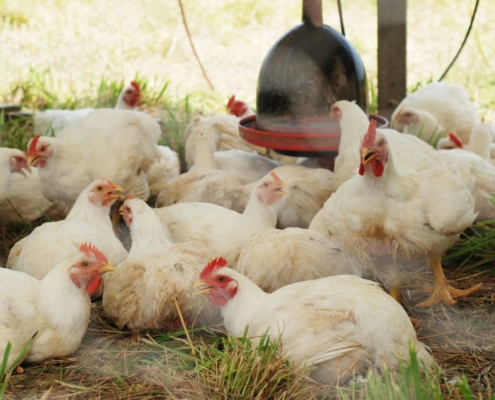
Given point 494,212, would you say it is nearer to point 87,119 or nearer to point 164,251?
point 164,251

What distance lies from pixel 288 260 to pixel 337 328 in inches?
28.1

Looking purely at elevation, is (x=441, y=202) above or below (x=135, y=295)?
above

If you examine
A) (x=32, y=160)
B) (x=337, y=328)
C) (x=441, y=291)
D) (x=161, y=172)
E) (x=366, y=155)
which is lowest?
(x=441, y=291)

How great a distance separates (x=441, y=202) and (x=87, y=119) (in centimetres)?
244

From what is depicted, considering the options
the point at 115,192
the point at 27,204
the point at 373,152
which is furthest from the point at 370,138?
the point at 27,204

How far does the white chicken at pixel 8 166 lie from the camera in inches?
157

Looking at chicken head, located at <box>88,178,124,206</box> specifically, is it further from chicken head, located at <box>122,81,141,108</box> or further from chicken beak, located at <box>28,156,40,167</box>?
chicken head, located at <box>122,81,141,108</box>

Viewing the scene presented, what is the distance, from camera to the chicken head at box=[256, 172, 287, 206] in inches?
149

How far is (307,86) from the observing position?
421 centimetres

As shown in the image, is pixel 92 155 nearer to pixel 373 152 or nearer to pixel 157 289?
pixel 157 289

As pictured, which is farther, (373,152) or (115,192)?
(115,192)

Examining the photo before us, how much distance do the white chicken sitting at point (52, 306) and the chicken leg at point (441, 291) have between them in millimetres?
1696

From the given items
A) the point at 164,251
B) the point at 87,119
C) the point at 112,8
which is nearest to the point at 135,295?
the point at 164,251

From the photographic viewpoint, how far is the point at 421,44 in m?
7.47
